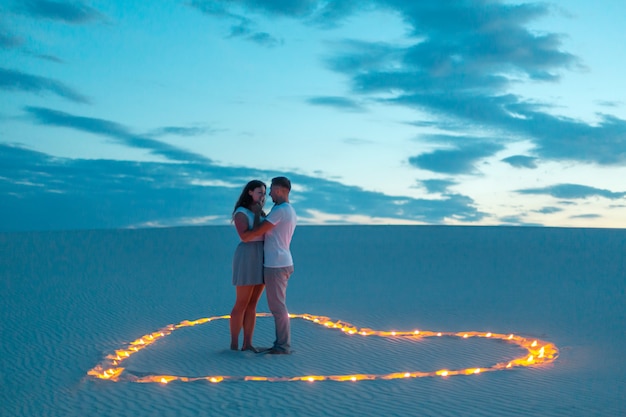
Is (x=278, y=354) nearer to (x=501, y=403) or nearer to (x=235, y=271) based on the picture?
(x=235, y=271)

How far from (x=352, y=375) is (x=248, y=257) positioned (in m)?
2.10

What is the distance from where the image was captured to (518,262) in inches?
1134

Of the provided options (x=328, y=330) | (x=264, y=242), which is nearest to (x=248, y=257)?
(x=264, y=242)

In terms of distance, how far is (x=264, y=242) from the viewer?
9.41m

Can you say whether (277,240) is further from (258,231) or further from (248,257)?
(248,257)

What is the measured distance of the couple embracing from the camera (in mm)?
9164

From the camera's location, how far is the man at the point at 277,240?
9.12 m

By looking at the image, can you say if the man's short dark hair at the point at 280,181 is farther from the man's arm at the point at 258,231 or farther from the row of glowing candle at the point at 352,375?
the row of glowing candle at the point at 352,375

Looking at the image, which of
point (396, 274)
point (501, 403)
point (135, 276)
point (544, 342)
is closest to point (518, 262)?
point (396, 274)

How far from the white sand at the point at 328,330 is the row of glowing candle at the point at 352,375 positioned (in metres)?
0.18

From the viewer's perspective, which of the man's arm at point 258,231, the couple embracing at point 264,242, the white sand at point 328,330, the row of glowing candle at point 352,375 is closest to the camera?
the white sand at point 328,330

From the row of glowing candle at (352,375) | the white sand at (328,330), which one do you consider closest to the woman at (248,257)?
the white sand at (328,330)

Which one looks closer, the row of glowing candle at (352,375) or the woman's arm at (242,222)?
the row of glowing candle at (352,375)

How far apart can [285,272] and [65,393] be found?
3.14 metres
